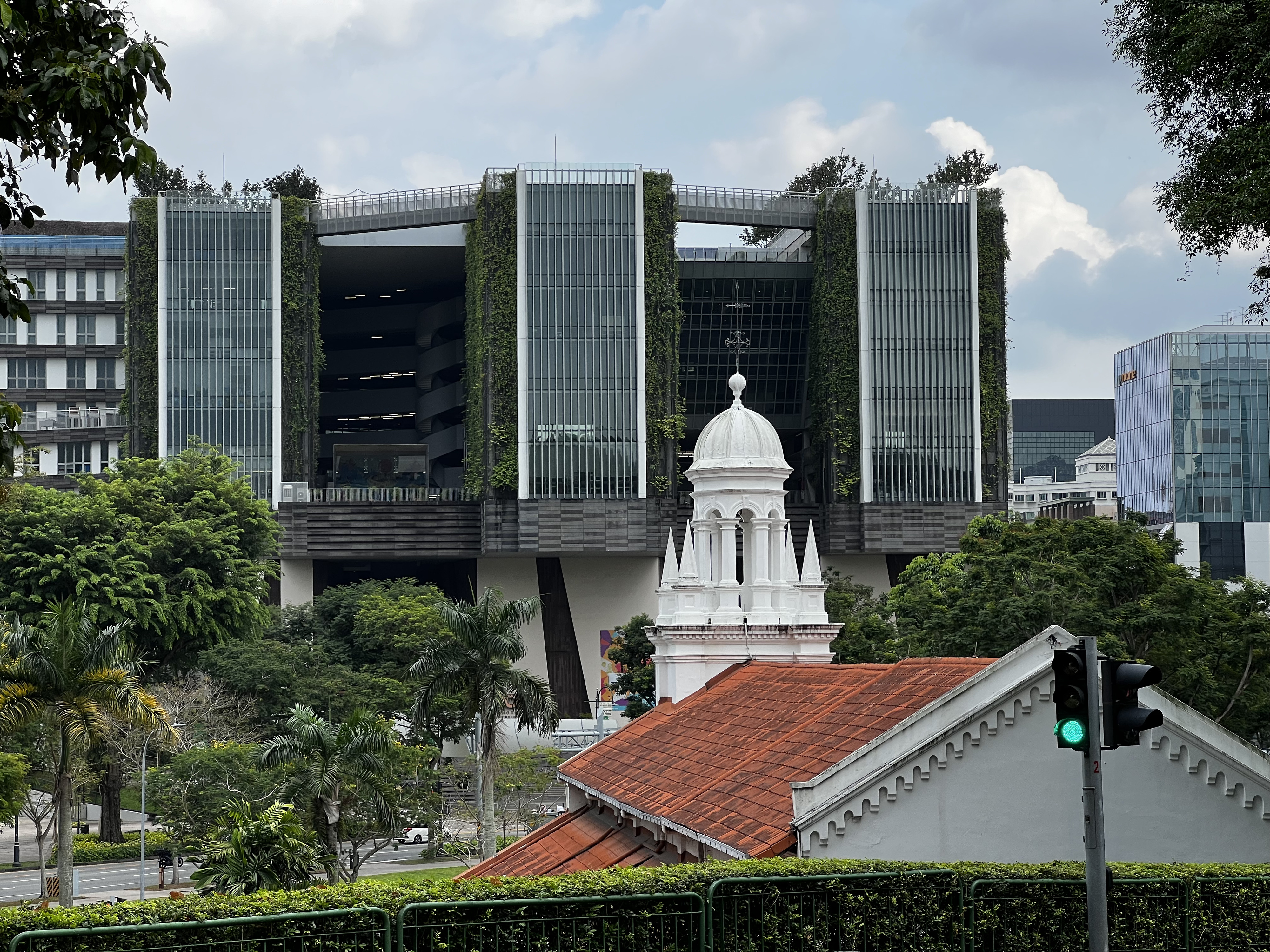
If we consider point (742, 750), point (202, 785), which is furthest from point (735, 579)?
point (202, 785)

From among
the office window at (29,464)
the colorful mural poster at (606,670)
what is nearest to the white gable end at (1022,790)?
the office window at (29,464)

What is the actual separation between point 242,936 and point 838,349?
78.0 metres

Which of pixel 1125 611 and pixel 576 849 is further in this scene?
pixel 1125 611

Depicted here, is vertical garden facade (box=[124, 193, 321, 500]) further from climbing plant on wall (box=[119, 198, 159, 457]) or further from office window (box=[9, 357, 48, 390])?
office window (box=[9, 357, 48, 390])

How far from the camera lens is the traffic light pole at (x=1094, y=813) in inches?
510

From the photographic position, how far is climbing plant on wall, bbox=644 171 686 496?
286 feet

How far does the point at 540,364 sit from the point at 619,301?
5.64 meters

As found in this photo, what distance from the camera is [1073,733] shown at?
13.1 m

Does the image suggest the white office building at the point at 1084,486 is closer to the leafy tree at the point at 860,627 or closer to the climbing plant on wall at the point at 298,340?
the leafy tree at the point at 860,627

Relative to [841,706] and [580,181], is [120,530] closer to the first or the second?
[580,181]

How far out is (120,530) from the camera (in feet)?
237

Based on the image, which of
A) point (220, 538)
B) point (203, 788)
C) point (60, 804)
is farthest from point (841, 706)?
point (220, 538)

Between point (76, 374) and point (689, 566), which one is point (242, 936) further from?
point (76, 374)

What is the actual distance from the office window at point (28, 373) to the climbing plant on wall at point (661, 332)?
162 ft
